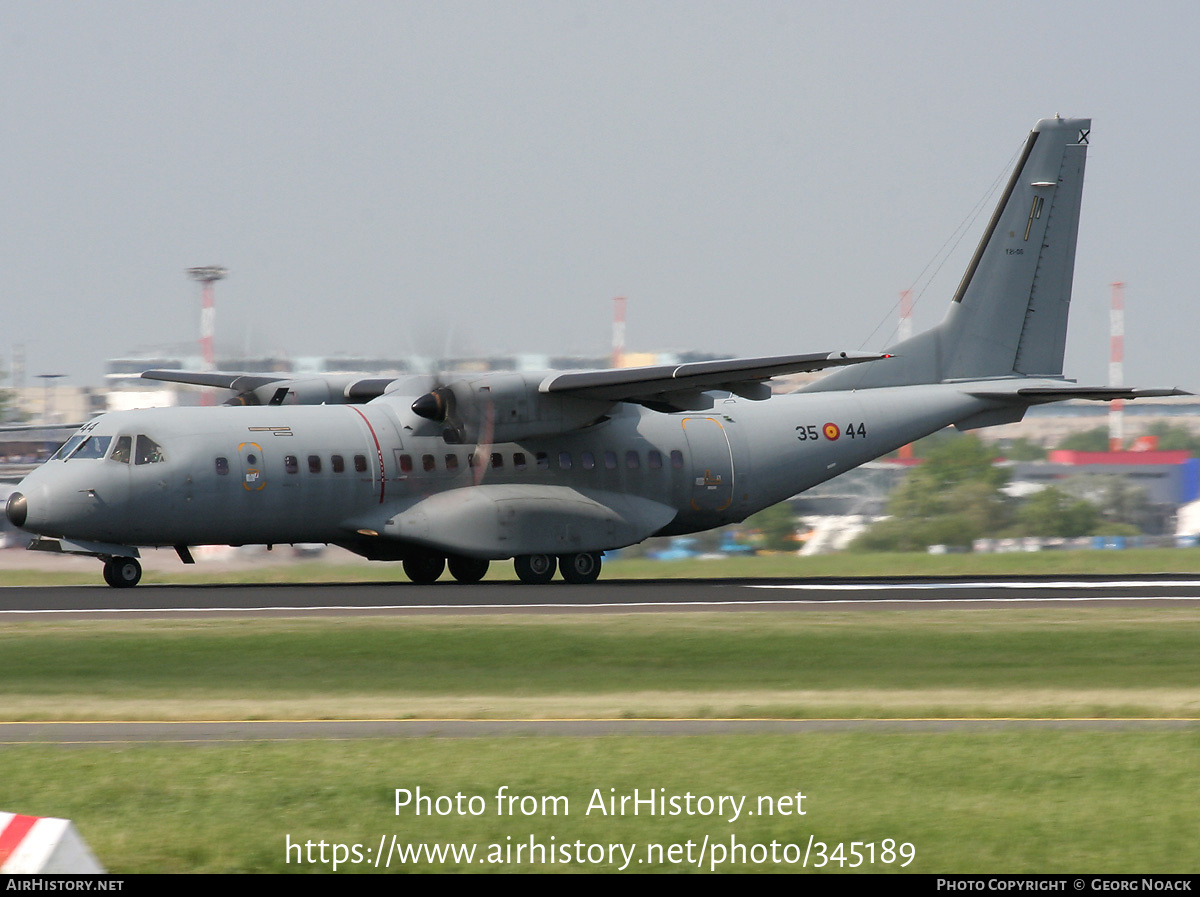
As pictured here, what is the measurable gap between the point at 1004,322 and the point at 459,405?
44.6 feet

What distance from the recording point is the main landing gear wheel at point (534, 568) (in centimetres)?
3225

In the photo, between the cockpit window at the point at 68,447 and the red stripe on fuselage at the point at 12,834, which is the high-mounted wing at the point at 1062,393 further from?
the red stripe on fuselage at the point at 12,834

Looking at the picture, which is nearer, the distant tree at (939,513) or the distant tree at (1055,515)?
the distant tree at (939,513)

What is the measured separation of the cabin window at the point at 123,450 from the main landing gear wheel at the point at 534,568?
8113 millimetres

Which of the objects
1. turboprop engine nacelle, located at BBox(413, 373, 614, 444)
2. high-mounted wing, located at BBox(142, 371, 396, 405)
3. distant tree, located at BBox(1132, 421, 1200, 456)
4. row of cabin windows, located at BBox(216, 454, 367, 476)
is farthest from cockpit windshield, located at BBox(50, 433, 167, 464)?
distant tree, located at BBox(1132, 421, 1200, 456)

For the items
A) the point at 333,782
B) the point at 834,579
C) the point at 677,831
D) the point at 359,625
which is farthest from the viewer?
the point at 834,579

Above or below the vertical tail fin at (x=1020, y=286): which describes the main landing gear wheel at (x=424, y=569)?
below

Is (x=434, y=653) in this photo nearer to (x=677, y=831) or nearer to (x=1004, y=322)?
(x=677, y=831)

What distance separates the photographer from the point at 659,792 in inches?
417

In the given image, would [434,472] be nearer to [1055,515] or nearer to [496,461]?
[496,461]

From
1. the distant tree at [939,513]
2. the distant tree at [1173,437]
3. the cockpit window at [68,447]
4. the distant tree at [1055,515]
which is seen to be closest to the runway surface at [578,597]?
the cockpit window at [68,447]

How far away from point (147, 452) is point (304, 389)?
6809 millimetres

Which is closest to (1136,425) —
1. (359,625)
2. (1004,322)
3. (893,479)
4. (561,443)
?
(893,479)

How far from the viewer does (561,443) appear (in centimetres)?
3278
